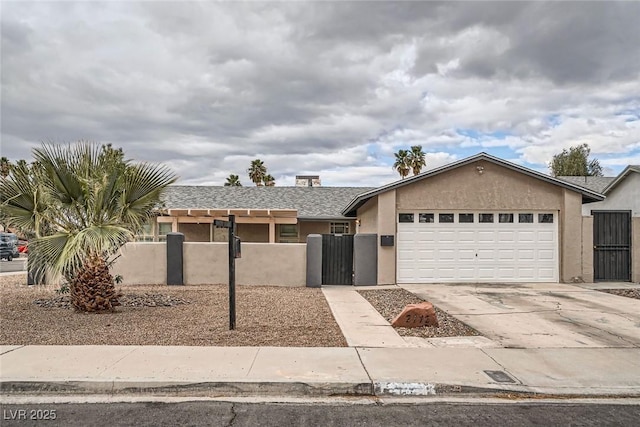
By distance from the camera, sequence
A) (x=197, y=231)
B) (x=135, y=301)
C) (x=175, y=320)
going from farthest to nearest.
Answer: (x=197, y=231) → (x=135, y=301) → (x=175, y=320)

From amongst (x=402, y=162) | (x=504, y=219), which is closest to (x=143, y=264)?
(x=504, y=219)

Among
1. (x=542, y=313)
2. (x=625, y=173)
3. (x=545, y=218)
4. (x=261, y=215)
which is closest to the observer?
(x=542, y=313)

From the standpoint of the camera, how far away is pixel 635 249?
632 inches

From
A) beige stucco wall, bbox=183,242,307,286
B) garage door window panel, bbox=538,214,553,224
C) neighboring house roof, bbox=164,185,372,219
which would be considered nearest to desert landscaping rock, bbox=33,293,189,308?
beige stucco wall, bbox=183,242,307,286

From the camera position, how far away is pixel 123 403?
521cm

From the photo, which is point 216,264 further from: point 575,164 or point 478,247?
point 575,164

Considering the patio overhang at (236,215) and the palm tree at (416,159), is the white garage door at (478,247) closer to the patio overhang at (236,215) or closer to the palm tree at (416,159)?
the patio overhang at (236,215)

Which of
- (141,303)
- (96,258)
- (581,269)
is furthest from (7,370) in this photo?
(581,269)

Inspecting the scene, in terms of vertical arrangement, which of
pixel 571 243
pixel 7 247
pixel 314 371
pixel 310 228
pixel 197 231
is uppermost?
pixel 310 228

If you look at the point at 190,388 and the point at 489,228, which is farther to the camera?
the point at 489,228

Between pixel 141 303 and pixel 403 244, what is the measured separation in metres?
8.58

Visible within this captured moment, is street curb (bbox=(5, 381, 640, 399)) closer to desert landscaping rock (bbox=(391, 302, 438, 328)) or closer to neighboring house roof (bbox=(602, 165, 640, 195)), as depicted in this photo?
desert landscaping rock (bbox=(391, 302, 438, 328))

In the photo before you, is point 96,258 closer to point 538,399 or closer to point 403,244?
point 538,399

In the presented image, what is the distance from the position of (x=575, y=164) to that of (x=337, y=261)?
4027 centimetres
